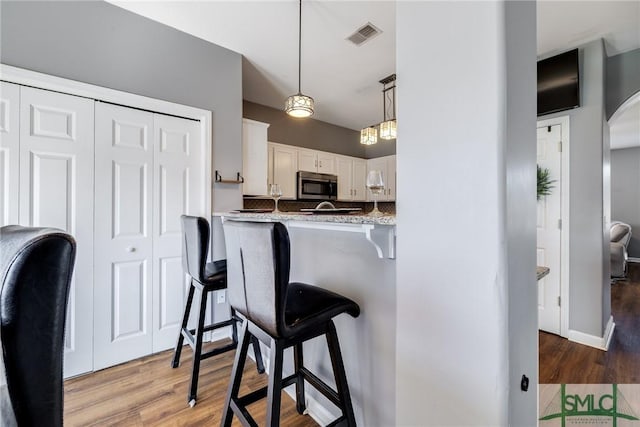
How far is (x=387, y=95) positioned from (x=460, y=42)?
128 inches

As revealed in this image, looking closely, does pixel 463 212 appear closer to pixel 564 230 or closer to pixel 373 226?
pixel 373 226

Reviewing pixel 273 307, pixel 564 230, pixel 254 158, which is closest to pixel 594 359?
pixel 564 230

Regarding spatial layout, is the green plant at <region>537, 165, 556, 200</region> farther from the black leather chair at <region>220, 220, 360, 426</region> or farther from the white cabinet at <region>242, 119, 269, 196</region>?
the white cabinet at <region>242, 119, 269, 196</region>

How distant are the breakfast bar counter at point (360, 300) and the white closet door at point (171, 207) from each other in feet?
4.24

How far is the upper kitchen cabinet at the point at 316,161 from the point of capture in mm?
4176

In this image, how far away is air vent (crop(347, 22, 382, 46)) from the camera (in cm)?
229

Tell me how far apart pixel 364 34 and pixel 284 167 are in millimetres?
2000

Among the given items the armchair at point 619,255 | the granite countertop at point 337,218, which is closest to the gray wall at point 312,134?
the granite countertop at point 337,218

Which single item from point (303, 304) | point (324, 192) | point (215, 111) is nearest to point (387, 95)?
point (324, 192)

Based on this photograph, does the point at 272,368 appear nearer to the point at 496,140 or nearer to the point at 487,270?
the point at 487,270

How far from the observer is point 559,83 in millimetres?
2602

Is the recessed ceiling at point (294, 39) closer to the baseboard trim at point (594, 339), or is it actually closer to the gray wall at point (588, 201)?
the gray wall at point (588, 201)

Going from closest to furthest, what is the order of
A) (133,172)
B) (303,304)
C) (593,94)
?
(303,304) → (133,172) → (593,94)

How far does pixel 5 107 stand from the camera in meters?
1.74
